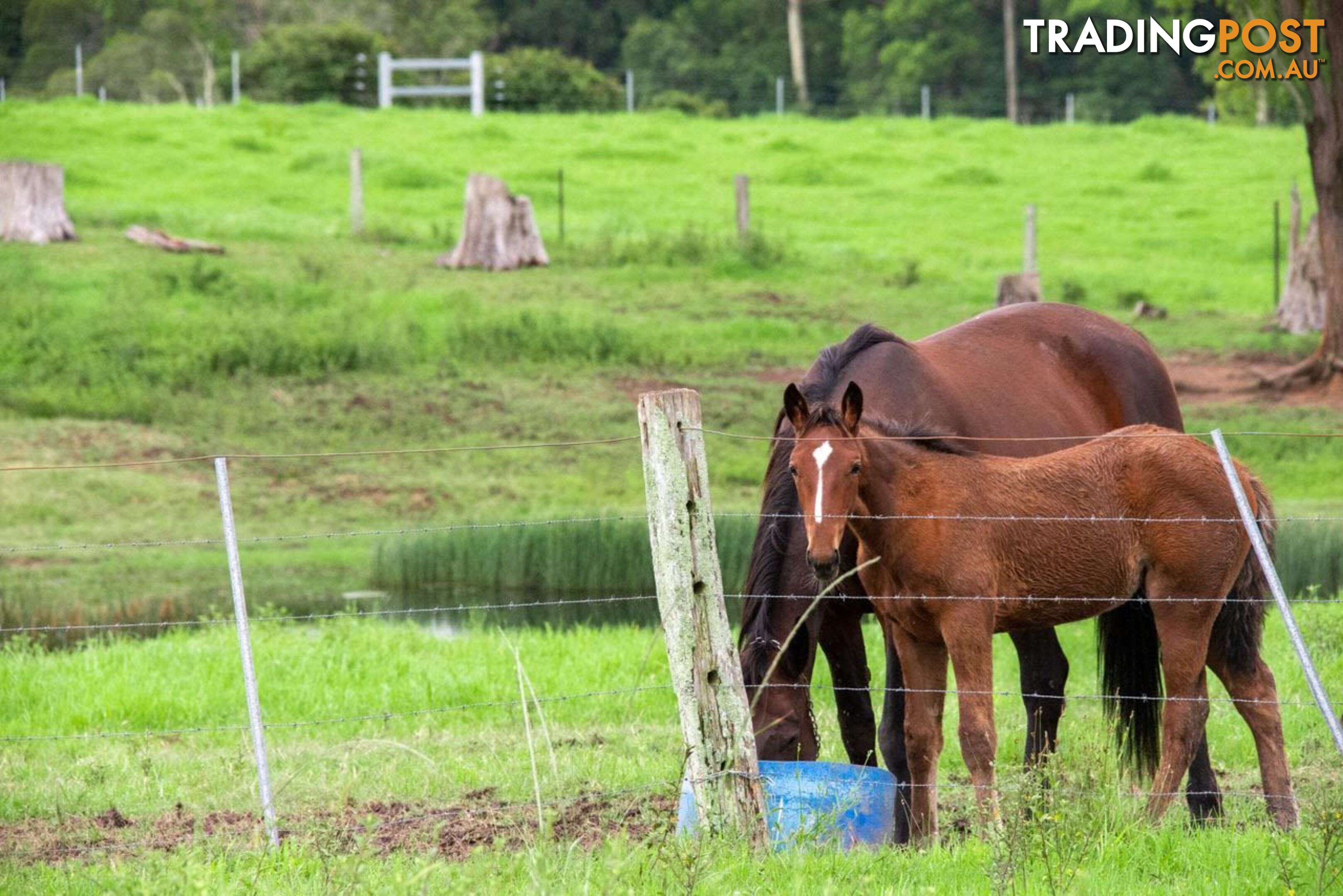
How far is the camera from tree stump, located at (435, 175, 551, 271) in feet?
72.7

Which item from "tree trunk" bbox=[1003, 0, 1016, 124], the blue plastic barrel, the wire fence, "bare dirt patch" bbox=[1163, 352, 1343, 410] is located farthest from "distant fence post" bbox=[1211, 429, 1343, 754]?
"tree trunk" bbox=[1003, 0, 1016, 124]

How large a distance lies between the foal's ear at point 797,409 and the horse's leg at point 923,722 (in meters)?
0.95

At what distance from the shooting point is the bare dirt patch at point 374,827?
5.96 m

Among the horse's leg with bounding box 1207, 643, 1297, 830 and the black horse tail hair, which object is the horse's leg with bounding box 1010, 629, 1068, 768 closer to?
the black horse tail hair

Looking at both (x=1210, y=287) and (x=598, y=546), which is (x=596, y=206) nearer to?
(x=1210, y=287)

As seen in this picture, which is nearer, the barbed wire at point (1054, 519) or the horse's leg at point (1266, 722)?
the barbed wire at point (1054, 519)

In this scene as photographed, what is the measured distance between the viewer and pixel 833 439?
5652 mm

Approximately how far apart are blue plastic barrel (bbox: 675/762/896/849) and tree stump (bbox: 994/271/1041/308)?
12982 mm

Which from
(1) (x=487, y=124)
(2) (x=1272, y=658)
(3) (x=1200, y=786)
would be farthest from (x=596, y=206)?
(3) (x=1200, y=786)

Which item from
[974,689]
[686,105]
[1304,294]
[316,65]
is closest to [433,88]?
[316,65]

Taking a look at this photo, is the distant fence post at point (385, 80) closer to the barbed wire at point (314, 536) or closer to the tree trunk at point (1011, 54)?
the tree trunk at point (1011, 54)

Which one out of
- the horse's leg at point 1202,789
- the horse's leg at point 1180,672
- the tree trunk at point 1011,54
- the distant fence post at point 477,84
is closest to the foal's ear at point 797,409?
the horse's leg at point 1180,672

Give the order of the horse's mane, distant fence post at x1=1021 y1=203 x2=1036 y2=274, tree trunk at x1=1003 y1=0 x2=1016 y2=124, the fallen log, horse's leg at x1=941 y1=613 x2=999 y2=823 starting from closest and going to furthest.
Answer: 1. horse's leg at x1=941 y1=613 x2=999 y2=823
2. the horse's mane
3. the fallen log
4. distant fence post at x1=1021 y1=203 x2=1036 y2=274
5. tree trunk at x1=1003 y1=0 x2=1016 y2=124

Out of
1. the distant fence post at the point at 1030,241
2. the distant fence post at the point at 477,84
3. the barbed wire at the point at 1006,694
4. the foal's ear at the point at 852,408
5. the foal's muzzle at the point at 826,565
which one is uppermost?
the distant fence post at the point at 477,84
